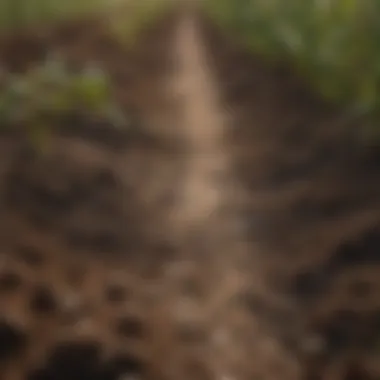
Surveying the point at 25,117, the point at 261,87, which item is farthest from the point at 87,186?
the point at 261,87

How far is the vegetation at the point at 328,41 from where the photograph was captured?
2.66 ft

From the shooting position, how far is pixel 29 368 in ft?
2.04

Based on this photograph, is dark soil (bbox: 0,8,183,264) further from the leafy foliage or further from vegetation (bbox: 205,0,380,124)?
vegetation (bbox: 205,0,380,124)

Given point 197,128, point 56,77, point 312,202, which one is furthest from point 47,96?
point 312,202

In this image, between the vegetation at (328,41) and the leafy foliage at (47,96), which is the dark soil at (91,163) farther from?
the vegetation at (328,41)

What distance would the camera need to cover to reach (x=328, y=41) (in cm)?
92

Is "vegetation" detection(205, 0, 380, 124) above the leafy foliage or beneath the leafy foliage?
above

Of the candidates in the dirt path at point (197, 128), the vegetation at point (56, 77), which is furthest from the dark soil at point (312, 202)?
the vegetation at point (56, 77)

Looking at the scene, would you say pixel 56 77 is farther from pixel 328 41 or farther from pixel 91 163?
pixel 328 41

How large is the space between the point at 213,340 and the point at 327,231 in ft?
0.58

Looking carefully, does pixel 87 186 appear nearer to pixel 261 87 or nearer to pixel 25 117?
pixel 25 117

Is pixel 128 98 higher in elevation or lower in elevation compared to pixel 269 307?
higher

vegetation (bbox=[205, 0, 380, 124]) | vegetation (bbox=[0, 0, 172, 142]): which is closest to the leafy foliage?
vegetation (bbox=[0, 0, 172, 142])

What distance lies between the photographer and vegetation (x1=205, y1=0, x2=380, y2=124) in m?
0.81
